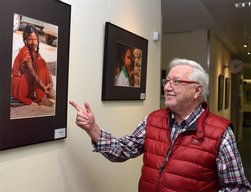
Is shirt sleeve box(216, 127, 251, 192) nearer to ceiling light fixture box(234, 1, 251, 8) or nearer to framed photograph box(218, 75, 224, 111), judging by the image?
ceiling light fixture box(234, 1, 251, 8)

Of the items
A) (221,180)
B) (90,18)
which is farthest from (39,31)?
(221,180)

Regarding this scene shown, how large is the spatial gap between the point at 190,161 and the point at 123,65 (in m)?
0.97

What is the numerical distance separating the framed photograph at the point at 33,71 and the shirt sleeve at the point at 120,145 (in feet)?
0.68

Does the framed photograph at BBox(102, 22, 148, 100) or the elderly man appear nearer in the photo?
the elderly man

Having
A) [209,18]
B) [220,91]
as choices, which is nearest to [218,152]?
[209,18]

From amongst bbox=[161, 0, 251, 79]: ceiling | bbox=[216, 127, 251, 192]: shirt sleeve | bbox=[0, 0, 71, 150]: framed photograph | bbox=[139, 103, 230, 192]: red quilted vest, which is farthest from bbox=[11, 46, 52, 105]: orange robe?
bbox=[161, 0, 251, 79]: ceiling

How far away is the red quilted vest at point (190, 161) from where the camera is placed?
4.71ft

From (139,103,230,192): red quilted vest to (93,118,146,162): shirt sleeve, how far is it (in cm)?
19

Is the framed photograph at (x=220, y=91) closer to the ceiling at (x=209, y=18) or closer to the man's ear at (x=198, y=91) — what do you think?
the ceiling at (x=209, y=18)

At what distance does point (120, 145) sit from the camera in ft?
5.49

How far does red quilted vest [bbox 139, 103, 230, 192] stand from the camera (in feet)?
4.71

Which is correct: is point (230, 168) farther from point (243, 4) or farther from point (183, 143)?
point (243, 4)

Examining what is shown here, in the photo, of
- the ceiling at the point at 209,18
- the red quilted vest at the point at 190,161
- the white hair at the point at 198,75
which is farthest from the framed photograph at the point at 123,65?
the ceiling at the point at 209,18

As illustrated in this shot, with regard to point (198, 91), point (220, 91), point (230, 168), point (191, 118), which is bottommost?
point (230, 168)
